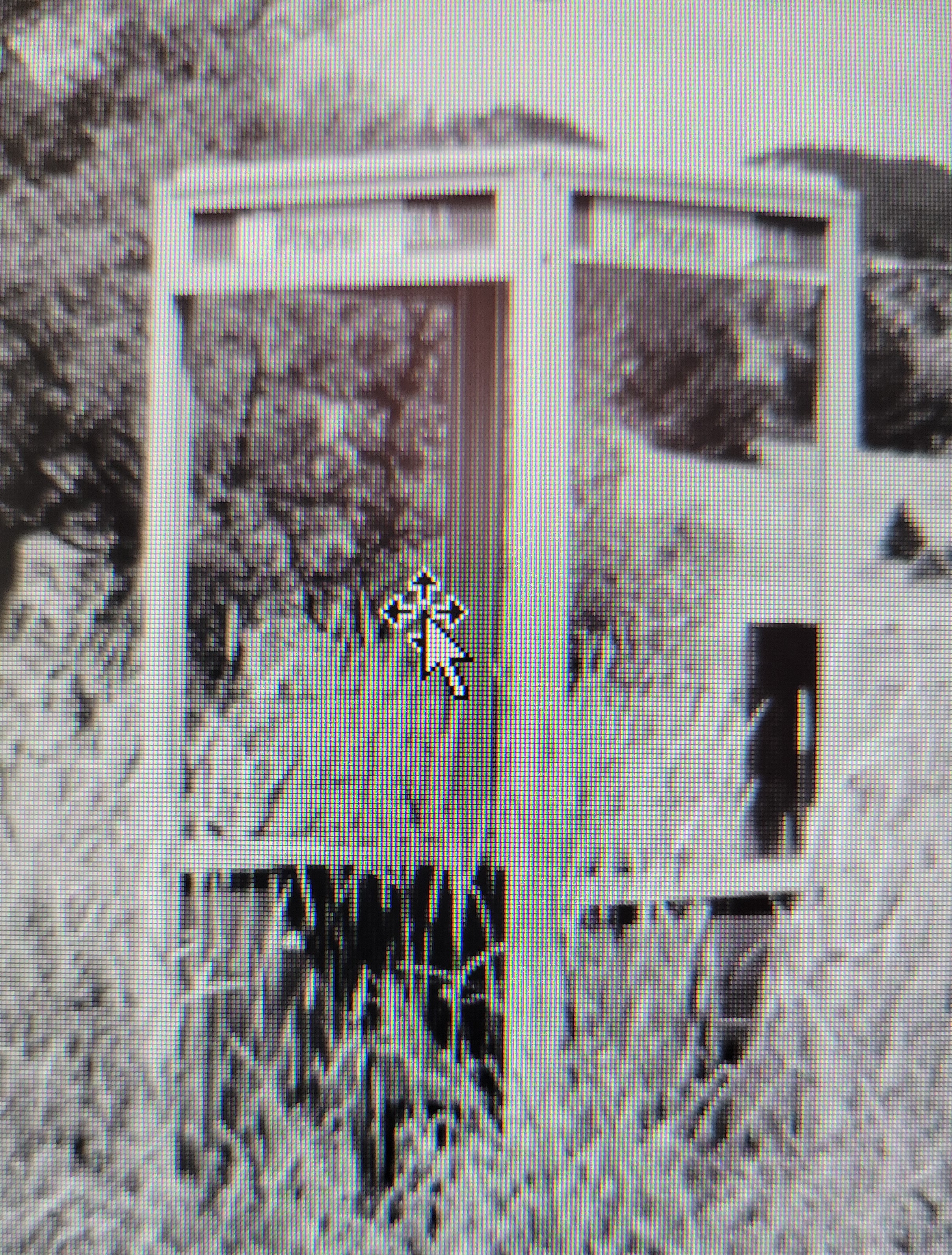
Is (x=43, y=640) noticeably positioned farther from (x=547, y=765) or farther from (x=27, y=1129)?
(x=547, y=765)

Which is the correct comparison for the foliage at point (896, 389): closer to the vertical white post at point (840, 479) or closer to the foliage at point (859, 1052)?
the vertical white post at point (840, 479)

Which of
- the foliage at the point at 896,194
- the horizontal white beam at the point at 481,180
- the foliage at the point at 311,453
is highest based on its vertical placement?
the foliage at the point at 896,194

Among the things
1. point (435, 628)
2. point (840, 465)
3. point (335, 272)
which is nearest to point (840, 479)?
point (840, 465)

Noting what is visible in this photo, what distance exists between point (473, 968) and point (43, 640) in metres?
0.81

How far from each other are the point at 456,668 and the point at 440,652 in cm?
3

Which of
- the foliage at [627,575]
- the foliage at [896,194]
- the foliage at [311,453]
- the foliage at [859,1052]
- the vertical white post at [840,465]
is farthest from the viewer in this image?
the foliage at [311,453]

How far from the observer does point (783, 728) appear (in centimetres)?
126

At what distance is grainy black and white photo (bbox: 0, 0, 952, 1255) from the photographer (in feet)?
3.10

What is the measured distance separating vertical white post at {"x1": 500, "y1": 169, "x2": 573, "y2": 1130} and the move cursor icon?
0.14m

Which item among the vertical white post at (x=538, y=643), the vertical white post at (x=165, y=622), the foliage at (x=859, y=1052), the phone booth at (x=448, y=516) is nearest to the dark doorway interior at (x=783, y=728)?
the phone booth at (x=448, y=516)

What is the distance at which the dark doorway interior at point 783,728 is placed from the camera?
122 centimetres

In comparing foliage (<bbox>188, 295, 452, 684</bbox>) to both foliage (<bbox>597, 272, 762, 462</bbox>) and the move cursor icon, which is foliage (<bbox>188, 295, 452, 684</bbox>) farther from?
foliage (<bbox>597, 272, 762, 462</bbox>)

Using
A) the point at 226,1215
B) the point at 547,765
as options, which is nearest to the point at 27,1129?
the point at 226,1215

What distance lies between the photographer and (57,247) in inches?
60.9
